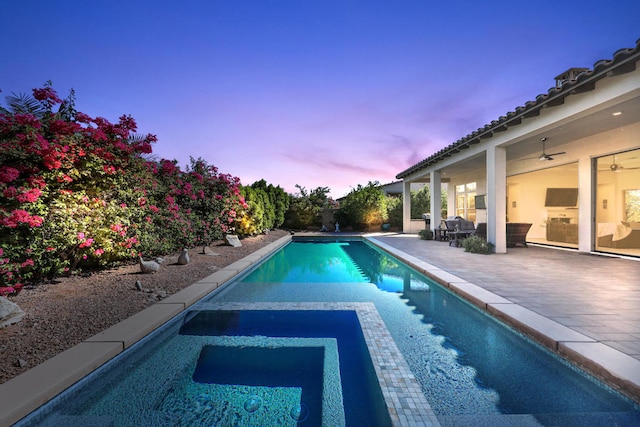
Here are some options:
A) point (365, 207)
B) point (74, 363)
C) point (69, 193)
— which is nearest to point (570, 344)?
point (74, 363)

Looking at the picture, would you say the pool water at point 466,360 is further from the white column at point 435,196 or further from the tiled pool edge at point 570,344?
the white column at point 435,196

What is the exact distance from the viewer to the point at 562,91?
5348 mm

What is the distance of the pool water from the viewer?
2051mm

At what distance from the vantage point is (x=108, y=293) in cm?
437

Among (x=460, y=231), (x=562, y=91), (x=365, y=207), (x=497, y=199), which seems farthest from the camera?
(x=365, y=207)

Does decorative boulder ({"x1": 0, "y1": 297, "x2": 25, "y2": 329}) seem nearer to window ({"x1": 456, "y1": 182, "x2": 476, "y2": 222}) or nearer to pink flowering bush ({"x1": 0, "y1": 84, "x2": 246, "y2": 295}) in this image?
pink flowering bush ({"x1": 0, "y1": 84, "x2": 246, "y2": 295})

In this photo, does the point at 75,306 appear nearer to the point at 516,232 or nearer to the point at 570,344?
the point at 570,344

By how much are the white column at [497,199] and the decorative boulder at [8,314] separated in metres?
10.1

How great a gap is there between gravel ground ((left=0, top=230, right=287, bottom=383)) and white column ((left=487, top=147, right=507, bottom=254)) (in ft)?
26.2

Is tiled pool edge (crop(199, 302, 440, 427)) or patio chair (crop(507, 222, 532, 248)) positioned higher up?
patio chair (crop(507, 222, 532, 248))

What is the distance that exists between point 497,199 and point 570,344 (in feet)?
21.9

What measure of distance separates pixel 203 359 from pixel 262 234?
1230 centimetres

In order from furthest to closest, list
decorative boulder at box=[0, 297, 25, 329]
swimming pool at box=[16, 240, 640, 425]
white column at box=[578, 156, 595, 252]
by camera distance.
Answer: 1. white column at box=[578, 156, 595, 252]
2. decorative boulder at box=[0, 297, 25, 329]
3. swimming pool at box=[16, 240, 640, 425]

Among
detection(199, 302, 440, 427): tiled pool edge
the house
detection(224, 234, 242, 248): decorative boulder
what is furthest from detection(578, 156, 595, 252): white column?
detection(224, 234, 242, 248): decorative boulder
